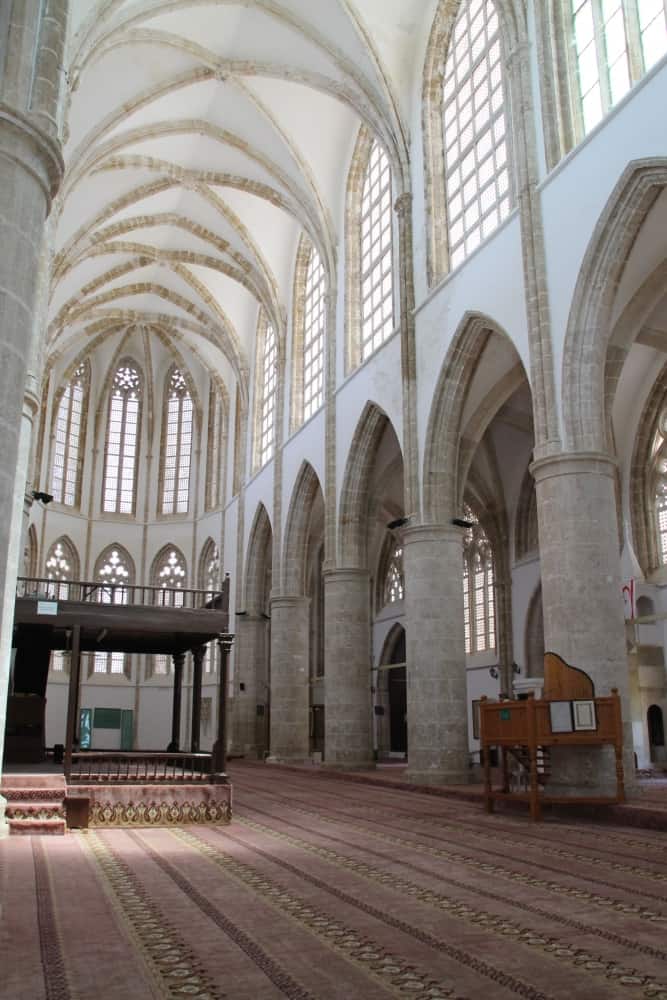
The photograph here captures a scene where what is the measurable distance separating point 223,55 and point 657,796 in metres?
16.7

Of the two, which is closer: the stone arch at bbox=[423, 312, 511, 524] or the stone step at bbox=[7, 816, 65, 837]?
the stone step at bbox=[7, 816, 65, 837]

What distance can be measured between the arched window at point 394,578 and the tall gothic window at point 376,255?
969 centimetres

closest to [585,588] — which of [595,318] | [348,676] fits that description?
[595,318]

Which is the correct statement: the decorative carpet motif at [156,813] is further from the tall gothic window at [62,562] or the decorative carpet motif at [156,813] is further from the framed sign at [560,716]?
the tall gothic window at [62,562]

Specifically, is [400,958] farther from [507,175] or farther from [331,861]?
[507,175]

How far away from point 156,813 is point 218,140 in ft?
53.8

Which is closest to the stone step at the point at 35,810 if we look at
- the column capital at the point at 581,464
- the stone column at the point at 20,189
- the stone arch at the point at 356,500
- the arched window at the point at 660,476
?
the stone column at the point at 20,189

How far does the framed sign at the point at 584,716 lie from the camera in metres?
10.3

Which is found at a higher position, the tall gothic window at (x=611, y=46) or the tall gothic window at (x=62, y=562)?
the tall gothic window at (x=611, y=46)

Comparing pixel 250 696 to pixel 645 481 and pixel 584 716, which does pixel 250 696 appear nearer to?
pixel 645 481

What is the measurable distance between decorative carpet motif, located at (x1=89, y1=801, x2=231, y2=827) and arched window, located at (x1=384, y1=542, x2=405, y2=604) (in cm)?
1761

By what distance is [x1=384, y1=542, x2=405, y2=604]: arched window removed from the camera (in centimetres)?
2814

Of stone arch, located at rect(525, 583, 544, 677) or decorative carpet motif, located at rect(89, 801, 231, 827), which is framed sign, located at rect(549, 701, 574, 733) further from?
stone arch, located at rect(525, 583, 544, 677)

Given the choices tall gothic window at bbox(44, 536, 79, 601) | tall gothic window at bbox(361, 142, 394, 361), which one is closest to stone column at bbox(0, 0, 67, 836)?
tall gothic window at bbox(361, 142, 394, 361)
